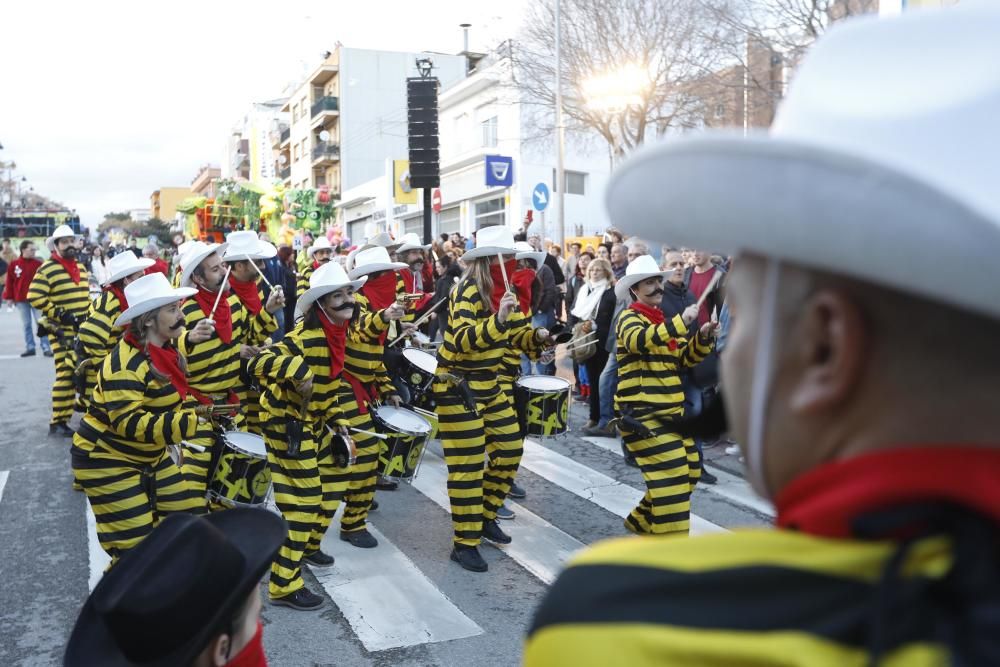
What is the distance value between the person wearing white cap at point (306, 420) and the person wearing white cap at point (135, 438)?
615 millimetres

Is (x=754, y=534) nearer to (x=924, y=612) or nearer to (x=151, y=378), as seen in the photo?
(x=924, y=612)

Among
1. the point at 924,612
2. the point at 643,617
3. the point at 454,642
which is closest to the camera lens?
the point at 924,612

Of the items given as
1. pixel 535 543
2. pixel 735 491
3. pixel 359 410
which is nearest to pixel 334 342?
pixel 359 410

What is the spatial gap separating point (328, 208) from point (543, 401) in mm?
17420

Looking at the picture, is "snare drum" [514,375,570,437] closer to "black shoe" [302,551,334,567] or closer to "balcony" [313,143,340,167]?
"black shoe" [302,551,334,567]

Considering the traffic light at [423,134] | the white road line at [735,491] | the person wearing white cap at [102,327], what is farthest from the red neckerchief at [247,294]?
the traffic light at [423,134]

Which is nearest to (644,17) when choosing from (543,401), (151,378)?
(543,401)

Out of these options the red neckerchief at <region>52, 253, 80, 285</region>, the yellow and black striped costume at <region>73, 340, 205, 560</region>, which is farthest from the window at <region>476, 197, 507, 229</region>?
the yellow and black striped costume at <region>73, 340, 205, 560</region>

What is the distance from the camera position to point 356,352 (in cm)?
636

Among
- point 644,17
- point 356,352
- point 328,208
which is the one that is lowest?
point 356,352

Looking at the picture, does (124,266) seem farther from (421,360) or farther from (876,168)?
(876,168)

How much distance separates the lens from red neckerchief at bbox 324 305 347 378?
5.73 metres

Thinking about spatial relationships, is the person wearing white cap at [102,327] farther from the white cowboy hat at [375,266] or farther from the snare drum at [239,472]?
the snare drum at [239,472]

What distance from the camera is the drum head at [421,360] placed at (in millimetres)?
7322
